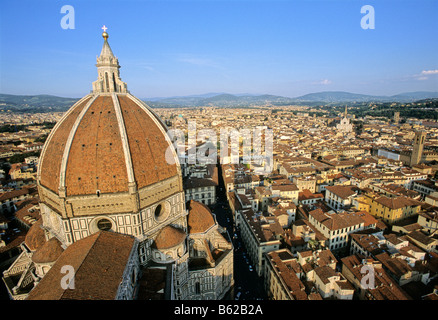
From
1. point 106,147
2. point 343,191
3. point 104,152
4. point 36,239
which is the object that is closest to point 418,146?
point 343,191

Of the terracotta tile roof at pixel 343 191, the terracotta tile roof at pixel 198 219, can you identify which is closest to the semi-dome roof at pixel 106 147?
the terracotta tile roof at pixel 198 219

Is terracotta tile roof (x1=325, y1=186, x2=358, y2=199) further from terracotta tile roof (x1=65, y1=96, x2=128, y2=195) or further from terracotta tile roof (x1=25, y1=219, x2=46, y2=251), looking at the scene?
Answer: terracotta tile roof (x1=25, y1=219, x2=46, y2=251)

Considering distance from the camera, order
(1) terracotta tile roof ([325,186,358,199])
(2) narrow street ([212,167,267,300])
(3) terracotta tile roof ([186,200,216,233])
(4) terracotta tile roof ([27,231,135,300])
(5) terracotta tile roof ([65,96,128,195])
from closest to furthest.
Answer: (4) terracotta tile roof ([27,231,135,300])
(5) terracotta tile roof ([65,96,128,195])
(3) terracotta tile roof ([186,200,216,233])
(2) narrow street ([212,167,267,300])
(1) terracotta tile roof ([325,186,358,199])

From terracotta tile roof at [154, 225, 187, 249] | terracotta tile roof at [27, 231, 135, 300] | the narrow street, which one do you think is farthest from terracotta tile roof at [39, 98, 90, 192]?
the narrow street

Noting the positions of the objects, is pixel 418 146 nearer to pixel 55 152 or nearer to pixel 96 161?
pixel 96 161

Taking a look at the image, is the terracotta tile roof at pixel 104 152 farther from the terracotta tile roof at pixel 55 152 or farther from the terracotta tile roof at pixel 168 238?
the terracotta tile roof at pixel 168 238
